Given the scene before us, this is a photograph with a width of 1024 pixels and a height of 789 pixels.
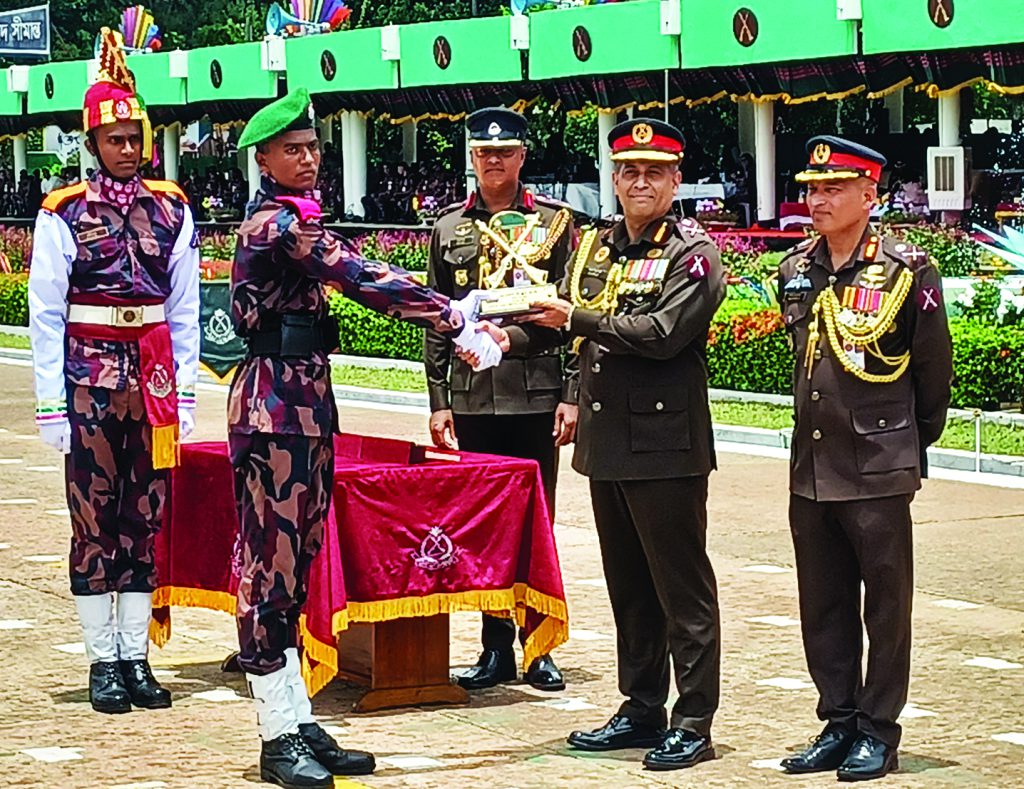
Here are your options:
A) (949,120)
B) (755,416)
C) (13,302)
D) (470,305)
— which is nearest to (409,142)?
(13,302)

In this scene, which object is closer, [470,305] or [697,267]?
[470,305]

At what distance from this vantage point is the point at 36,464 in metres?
15.2

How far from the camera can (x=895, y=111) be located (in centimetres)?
3875

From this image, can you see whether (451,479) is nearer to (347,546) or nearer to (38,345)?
(347,546)

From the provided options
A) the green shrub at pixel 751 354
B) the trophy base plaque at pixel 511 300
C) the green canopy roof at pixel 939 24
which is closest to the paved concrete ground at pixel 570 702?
the trophy base plaque at pixel 511 300

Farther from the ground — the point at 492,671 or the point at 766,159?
the point at 766,159

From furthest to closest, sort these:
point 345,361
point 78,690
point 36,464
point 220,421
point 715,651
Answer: point 345,361 → point 220,421 → point 36,464 → point 78,690 → point 715,651

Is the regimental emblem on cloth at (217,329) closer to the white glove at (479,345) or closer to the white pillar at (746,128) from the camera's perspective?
the white glove at (479,345)

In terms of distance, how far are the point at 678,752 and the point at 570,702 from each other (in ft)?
3.66

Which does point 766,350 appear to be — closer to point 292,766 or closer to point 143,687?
point 143,687

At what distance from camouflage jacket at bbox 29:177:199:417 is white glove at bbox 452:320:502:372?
1.68m

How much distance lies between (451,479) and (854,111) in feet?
A: 108

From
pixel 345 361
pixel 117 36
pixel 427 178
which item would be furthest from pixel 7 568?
pixel 427 178

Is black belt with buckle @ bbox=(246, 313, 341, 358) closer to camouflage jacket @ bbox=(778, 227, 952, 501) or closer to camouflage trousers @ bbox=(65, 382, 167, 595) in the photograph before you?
camouflage trousers @ bbox=(65, 382, 167, 595)
